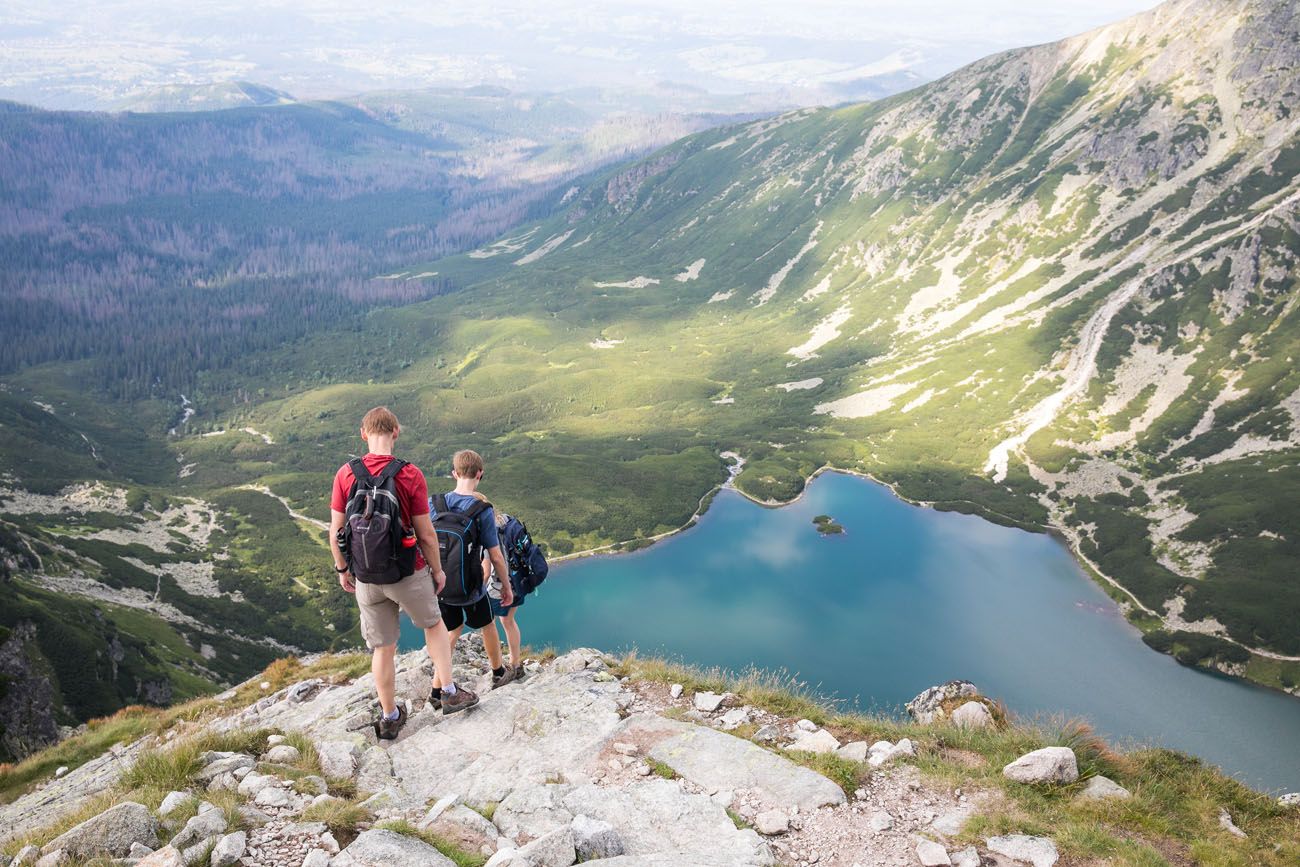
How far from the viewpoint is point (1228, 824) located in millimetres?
13516

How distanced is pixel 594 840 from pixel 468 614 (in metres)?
7.34

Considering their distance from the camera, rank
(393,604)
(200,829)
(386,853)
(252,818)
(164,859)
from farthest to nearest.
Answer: (393,604)
(252,818)
(200,829)
(386,853)
(164,859)

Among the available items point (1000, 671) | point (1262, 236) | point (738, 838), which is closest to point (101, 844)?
point (738, 838)

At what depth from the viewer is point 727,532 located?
158250mm

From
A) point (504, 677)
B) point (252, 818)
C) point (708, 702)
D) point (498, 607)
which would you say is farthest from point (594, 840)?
point (504, 677)

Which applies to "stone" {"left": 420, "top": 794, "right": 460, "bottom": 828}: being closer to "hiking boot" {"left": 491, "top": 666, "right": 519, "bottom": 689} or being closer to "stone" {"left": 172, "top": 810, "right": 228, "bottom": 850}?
"stone" {"left": 172, "top": 810, "right": 228, "bottom": 850}

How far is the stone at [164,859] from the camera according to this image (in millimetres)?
10430

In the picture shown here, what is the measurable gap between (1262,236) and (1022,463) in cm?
9020

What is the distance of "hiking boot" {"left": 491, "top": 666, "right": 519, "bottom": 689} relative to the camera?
19859 millimetres

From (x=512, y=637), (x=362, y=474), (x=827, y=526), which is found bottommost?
(x=827, y=526)

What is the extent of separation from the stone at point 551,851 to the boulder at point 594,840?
0.70ft

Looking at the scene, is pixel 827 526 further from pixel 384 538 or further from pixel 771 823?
pixel 384 538

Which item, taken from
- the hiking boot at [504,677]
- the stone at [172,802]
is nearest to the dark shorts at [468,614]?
the hiking boot at [504,677]

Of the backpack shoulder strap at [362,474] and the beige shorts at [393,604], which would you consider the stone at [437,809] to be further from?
the backpack shoulder strap at [362,474]
